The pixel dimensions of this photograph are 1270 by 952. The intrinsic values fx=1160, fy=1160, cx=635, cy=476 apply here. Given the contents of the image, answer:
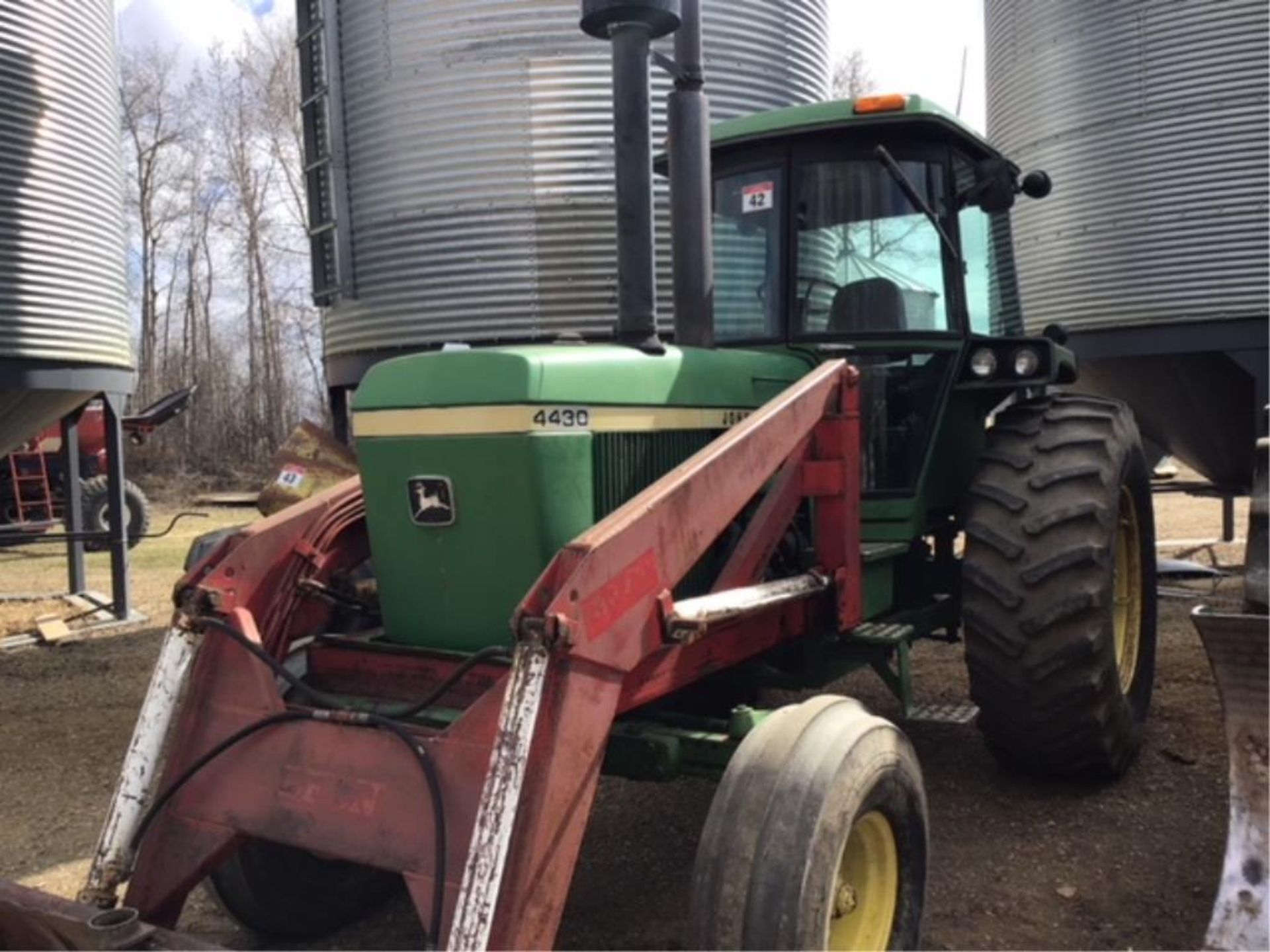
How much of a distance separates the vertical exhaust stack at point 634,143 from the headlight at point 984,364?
1.33 metres

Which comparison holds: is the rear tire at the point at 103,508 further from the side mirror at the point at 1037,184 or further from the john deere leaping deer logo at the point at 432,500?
the side mirror at the point at 1037,184

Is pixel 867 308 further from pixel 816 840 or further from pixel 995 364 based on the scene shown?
pixel 816 840

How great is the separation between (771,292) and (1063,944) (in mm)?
2232

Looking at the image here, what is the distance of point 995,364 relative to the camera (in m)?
4.15

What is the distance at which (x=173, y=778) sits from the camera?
9.09 feet

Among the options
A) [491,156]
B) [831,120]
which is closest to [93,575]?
[491,156]

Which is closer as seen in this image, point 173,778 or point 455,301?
point 173,778

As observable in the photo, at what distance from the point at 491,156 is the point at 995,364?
3238 millimetres

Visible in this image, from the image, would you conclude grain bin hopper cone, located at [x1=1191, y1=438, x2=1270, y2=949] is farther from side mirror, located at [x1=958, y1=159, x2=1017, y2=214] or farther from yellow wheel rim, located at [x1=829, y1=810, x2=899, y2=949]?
side mirror, located at [x1=958, y1=159, x2=1017, y2=214]

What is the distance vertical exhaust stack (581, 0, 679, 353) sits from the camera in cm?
344

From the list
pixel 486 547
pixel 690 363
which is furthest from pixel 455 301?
pixel 486 547

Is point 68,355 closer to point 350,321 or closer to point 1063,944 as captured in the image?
point 350,321

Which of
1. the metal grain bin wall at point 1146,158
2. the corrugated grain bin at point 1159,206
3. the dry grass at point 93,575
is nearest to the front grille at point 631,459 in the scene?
the dry grass at point 93,575

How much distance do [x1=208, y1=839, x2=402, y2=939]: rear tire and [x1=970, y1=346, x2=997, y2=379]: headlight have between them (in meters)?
2.59
